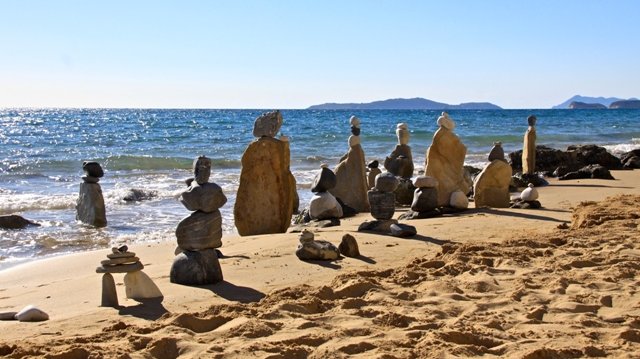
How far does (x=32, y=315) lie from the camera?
516cm

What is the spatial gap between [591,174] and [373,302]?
11.1m

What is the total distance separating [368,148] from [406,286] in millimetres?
23901

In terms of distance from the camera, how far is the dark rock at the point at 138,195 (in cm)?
1442

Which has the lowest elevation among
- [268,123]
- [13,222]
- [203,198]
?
[13,222]

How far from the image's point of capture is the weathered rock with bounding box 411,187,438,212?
992cm

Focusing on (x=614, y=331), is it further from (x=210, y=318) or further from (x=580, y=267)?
(x=210, y=318)

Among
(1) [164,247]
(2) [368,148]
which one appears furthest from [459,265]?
(2) [368,148]

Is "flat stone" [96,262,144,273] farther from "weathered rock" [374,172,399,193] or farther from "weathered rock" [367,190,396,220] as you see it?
"weathered rock" [374,172,399,193]

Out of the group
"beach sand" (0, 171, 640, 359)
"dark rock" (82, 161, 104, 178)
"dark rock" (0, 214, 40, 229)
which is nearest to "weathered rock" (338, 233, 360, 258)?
"beach sand" (0, 171, 640, 359)

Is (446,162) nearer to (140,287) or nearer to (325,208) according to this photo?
(325,208)

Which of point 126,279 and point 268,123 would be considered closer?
point 126,279

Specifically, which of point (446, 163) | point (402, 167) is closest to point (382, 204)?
point (446, 163)

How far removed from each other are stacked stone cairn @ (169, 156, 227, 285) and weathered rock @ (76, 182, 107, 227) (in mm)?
5594

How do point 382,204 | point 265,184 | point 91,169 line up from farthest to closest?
Result: point 91,169, point 265,184, point 382,204
